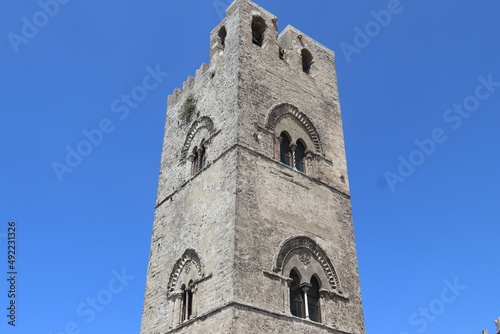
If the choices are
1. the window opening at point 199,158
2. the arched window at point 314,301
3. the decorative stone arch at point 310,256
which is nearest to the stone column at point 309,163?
the decorative stone arch at point 310,256

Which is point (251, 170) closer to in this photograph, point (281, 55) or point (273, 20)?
point (281, 55)

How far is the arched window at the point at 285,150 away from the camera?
14727mm

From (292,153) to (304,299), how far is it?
453cm

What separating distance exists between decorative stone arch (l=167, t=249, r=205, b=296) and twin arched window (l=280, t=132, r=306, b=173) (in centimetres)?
387

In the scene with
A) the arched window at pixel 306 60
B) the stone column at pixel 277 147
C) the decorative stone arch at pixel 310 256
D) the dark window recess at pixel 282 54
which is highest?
the arched window at pixel 306 60

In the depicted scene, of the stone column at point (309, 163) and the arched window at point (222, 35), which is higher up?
the arched window at point (222, 35)

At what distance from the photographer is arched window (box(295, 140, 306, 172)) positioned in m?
15.1

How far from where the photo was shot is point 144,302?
1466 cm

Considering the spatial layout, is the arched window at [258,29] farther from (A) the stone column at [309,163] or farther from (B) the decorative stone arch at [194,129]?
(A) the stone column at [309,163]

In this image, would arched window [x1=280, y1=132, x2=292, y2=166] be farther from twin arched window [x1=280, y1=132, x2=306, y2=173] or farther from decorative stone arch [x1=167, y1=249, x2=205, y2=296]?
decorative stone arch [x1=167, y1=249, x2=205, y2=296]

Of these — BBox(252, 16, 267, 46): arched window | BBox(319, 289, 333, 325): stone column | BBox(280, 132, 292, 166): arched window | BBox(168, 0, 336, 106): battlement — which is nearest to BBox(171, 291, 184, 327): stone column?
BBox(319, 289, 333, 325): stone column

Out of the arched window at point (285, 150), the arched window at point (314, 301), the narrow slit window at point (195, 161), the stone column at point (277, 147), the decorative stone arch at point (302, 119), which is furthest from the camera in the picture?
the narrow slit window at point (195, 161)

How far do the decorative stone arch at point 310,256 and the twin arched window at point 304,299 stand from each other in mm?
238

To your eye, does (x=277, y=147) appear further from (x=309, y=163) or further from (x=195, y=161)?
(x=195, y=161)
